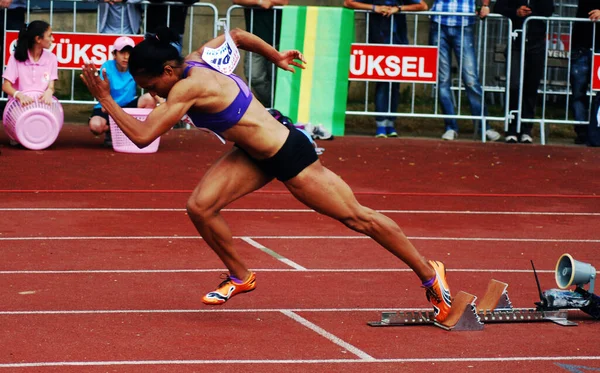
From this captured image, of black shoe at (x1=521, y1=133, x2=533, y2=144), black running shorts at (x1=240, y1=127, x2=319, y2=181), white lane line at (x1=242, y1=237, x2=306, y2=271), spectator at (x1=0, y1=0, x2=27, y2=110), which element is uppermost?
spectator at (x1=0, y1=0, x2=27, y2=110)

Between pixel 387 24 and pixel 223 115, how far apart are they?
9268 millimetres

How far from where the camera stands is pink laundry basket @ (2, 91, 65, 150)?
1338 centimetres

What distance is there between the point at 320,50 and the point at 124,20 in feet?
8.75

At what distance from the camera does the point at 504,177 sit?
13.0 metres

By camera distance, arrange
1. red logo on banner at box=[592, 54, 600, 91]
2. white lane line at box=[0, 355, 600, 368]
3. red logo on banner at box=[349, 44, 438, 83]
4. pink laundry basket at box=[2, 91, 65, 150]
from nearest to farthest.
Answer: white lane line at box=[0, 355, 600, 368], pink laundry basket at box=[2, 91, 65, 150], red logo on banner at box=[592, 54, 600, 91], red logo on banner at box=[349, 44, 438, 83]

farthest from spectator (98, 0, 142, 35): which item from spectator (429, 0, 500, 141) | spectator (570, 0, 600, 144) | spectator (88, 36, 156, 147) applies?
spectator (570, 0, 600, 144)

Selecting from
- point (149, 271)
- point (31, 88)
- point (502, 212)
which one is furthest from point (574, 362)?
point (31, 88)

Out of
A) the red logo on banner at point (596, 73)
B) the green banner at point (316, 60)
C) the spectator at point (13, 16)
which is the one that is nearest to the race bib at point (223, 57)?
the green banner at point (316, 60)

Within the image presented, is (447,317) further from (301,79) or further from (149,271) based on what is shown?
(301,79)

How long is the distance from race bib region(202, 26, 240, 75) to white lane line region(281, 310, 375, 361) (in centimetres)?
154

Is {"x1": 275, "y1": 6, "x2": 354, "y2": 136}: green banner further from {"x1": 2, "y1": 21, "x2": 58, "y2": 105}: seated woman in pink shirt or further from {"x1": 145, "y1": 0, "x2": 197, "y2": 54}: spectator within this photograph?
{"x1": 2, "y1": 21, "x2": 58, "y2": 105}: seated woman in pink shirt

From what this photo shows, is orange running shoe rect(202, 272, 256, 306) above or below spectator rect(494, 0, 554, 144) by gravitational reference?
below

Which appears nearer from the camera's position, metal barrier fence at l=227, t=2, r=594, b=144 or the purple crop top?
the purple crop top

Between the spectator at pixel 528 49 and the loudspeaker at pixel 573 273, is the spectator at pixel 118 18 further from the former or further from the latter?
the loudspeaker at pixel 573 273
